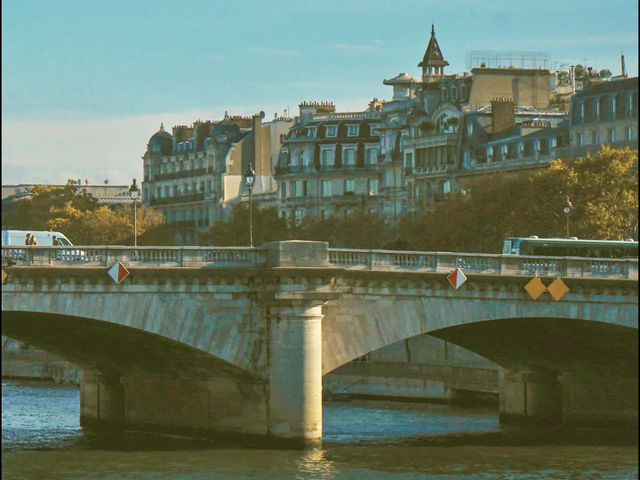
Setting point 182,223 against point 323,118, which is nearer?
point 323,118

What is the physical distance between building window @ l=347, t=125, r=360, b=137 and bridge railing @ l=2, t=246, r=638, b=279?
84.5m

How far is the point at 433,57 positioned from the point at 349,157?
11958 millimetres

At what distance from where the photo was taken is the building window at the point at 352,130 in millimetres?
140725

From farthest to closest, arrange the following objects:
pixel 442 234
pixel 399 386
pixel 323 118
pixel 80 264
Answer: pixel 323 118
pixel 442 234
pixel 399 386
pixel 80 264

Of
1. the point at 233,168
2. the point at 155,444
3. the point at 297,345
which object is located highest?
the point at 233,168

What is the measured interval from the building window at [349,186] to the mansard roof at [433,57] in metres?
12.2

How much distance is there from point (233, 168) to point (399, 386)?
75.5 metres

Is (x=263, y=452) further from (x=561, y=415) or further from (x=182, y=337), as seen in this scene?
(x=561, y=415)

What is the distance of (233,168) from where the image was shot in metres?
155

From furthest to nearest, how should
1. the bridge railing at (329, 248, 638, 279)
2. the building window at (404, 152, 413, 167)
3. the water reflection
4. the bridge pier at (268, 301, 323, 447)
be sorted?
the building window at (404, 152, 413, 167) → the bridge railing at (329, 248, 638, 279) → the bridge pier at (268, 301, 323, 447) → the water reflection

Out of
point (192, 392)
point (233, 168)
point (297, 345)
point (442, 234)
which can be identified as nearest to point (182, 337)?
point (297, 345)

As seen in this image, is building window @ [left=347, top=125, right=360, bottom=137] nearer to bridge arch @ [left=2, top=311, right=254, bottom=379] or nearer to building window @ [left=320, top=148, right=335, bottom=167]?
building window @ [left=320, top=148, right=335, bottom=167]

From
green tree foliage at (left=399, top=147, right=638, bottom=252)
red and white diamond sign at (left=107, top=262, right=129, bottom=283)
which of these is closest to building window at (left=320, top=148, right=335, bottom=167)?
green tree foliage at (left=399, top=147, right=638, bottom=252)

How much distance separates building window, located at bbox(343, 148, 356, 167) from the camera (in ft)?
460
